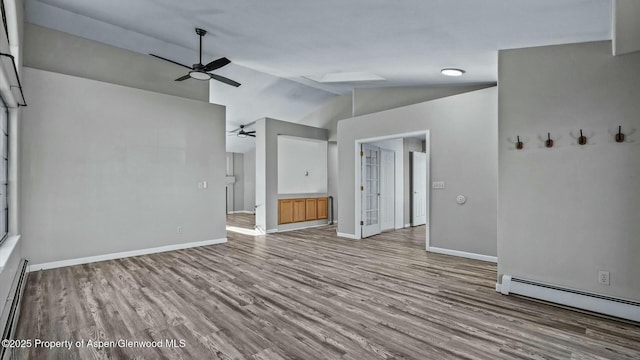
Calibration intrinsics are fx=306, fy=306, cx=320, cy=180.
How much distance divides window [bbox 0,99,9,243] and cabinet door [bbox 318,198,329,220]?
20.2 ft

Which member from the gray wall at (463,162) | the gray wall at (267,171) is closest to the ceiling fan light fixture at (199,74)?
the gray wall at (267,171)

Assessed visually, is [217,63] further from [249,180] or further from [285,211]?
[249,180]

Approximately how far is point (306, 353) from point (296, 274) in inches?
72.1

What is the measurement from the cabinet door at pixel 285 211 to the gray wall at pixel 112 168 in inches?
69.2

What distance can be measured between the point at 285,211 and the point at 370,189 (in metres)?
2.26

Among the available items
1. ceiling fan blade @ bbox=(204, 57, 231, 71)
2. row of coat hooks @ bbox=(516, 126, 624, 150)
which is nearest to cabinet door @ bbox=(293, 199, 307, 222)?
ceiling fan blade @ bbox=(204, 57, 231, 71)

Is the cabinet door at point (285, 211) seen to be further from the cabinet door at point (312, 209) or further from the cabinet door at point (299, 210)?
the cabinet door at point (312, 209)

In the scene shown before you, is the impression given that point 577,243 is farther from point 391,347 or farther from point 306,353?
point 306,353

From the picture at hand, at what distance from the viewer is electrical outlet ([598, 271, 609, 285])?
2.79m

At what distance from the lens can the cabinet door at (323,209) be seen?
8.55 metres

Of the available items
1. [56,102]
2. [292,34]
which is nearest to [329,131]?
[292,34]

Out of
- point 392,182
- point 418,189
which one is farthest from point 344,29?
point 418,189

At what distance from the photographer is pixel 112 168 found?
479 centimetres

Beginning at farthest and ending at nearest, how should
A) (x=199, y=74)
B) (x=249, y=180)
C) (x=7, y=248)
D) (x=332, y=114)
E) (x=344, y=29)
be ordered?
1. (x=249, y=180)
2. (x=332, y=114)
3. (x=199, y=74)
4. (x=344, y=29)
5. (x=7, y=248)
